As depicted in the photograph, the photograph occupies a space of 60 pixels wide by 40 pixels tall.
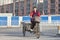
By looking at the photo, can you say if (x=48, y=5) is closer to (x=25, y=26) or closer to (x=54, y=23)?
(x=54, y=23)

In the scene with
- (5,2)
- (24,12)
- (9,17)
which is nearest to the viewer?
(9,17)

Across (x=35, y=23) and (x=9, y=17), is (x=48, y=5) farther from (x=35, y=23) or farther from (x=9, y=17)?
(x=35, y=23)

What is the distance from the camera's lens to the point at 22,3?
315 ft

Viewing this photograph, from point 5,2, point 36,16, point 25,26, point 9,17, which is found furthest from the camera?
point 5,2

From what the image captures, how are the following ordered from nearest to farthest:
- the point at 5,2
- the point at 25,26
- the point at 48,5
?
the point at 25,26, the point at 48,5, the point at 5,2

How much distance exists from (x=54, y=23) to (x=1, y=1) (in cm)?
6867

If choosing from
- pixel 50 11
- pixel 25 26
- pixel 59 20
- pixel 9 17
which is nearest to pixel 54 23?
pixel 59 20

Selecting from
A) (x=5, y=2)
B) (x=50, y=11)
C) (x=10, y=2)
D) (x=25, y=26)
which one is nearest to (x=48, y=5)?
(x=50, y=11)

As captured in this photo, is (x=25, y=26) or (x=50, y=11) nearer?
(x=25, y=26)

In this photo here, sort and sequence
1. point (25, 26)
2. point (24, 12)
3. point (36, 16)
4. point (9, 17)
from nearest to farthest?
1. point (36, 16)
2. point (25, 26)
3. point (9, 17)
4. point (24, 12)

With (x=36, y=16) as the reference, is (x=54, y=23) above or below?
below

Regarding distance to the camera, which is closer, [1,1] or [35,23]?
[35,23]

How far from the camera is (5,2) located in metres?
104

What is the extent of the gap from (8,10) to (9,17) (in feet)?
214
